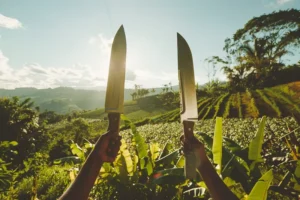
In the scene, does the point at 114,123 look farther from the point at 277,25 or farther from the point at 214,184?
the point at 277,25

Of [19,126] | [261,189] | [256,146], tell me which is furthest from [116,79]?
[19,126]

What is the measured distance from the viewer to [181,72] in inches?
65.9

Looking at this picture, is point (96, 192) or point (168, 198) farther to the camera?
point (96, 192)

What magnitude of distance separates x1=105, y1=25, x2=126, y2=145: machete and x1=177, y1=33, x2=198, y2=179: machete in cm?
42

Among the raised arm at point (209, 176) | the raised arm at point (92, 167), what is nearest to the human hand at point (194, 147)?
the raised arm at point (209, 176)

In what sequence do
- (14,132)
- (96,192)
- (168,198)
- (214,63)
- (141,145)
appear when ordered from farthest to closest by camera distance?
(214,63) < (14,132) < (96,192) < (141,145) < (168,198)

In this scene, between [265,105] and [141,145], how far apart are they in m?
19.0

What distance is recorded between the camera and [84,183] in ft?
4.08

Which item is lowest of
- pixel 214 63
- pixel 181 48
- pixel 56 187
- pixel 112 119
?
pixel 56 187

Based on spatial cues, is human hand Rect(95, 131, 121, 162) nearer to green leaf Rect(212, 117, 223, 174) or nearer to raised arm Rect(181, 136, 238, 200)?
raised arm Rect(181, 136, 238, 200)

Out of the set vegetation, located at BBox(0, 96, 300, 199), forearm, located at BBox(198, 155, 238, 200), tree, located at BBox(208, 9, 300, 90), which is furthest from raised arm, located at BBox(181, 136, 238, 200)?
tree, located at BBox(208, 9, 300, 90)

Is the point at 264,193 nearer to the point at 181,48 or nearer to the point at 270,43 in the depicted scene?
the point at 181,48

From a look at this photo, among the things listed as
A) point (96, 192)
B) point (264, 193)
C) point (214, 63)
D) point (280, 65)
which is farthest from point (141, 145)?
point (214, 63)

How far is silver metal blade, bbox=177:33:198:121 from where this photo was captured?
1568mm
